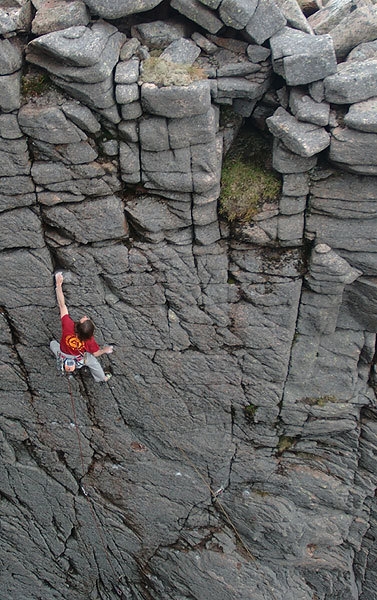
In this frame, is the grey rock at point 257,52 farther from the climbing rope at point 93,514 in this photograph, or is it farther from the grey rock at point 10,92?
the climbing rope at point 93,514

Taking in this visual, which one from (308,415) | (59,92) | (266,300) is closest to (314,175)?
(266,300)

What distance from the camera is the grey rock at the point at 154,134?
7.79 metres

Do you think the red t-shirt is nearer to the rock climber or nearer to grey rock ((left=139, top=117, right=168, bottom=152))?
the rock climber

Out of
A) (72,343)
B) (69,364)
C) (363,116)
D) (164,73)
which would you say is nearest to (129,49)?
(164,73)

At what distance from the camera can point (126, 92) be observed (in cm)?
752

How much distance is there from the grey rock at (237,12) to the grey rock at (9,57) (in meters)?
2.89

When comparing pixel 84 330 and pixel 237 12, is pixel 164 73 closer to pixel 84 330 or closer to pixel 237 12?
pixel 237 12

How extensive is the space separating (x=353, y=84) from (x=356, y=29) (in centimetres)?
109

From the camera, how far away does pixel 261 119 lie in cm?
844

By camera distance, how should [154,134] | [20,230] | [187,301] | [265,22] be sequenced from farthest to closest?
1. [187,301]
2. [20,230]
3. [154,134]
4. [265,22]

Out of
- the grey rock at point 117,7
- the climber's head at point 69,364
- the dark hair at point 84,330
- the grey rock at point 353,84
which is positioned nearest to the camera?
the grey rock at point 117,7

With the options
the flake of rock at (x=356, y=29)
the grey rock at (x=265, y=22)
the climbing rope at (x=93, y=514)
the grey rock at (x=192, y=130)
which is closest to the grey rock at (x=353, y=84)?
the flake of rock at (x=356, y=29)

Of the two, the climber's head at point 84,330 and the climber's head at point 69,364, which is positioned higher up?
the climber's head at point 84,330

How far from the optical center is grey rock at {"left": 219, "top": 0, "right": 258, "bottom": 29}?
7312 millimetres
